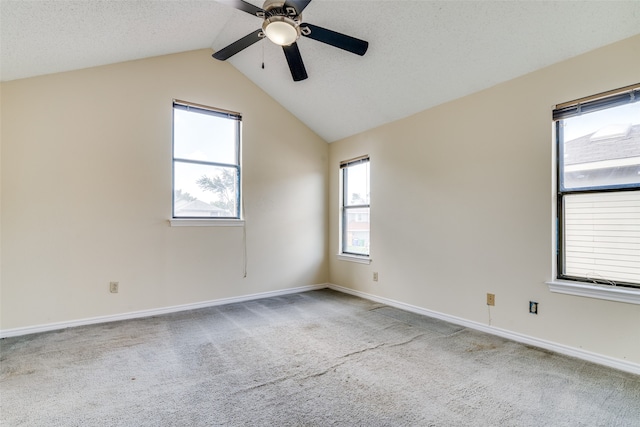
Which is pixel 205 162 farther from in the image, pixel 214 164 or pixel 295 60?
pixel 295 60

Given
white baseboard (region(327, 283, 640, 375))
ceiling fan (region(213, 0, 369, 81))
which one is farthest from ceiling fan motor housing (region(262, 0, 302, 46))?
white baseboard (region(327, 283, 640, 375))

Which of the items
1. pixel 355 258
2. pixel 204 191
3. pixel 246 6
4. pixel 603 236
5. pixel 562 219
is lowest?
pixel 355 258

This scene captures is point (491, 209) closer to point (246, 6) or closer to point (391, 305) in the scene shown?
point (391, 305)

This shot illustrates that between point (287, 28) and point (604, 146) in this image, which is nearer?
point (287, 28)

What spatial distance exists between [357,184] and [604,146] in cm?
281

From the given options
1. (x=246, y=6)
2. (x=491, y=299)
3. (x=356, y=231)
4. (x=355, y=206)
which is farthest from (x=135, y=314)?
(x=491, y=299)

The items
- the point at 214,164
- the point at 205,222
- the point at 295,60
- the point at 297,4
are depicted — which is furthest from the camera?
the point at 214,164

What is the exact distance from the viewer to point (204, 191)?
3961mm

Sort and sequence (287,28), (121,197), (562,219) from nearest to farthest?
(287,28)
(562,219)
(121,197)

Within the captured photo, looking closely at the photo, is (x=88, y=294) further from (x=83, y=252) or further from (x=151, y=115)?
(x=151, y=115)

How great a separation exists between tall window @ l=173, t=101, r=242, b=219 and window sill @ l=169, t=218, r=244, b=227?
0.29ft

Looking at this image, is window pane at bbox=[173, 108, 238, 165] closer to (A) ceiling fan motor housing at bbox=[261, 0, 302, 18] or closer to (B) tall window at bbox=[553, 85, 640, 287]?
(A) ceiling fan motor housing at bbox=[261, 0, 302, 18]

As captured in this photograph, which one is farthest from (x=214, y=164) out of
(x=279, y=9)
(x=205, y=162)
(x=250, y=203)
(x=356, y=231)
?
(x=279, y=9)

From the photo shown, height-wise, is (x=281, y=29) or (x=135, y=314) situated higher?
(x=281, y=29)
